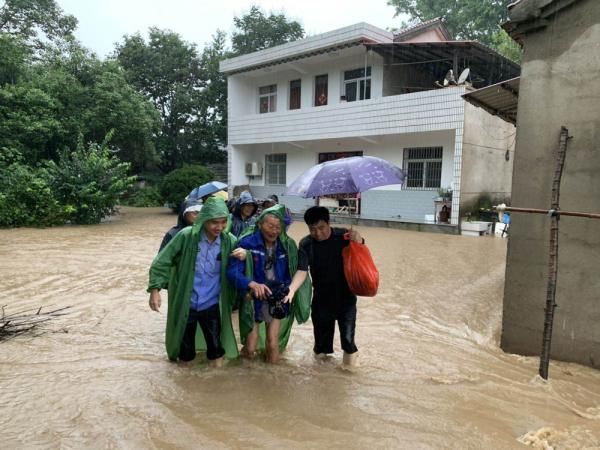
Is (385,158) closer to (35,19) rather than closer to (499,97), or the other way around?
(499,97)

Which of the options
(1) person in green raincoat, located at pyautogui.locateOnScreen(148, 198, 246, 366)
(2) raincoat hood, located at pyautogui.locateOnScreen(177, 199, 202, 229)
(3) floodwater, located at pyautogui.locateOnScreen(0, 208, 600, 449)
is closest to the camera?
(3) floodwater, located at pyautogui.locateOnScreen(0, 208, 600, 449)

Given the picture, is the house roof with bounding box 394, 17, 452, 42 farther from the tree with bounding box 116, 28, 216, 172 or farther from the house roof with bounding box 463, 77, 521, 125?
the tree with bounding box 116, 28, 216, 172

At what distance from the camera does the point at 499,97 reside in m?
6.83

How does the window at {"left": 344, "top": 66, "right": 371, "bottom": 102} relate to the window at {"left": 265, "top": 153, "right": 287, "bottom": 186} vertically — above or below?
above

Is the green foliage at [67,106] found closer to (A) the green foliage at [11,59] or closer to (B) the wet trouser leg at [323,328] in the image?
(A) the green foliage at [11,59]

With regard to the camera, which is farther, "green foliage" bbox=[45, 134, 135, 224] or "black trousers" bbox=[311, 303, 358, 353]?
"green foliage" bbox=[45, 134, 135, 224]

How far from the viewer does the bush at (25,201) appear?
13859 mm

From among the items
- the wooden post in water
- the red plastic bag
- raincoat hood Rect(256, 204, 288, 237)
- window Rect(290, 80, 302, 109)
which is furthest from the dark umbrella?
window Rect(290, 80, 302, 109)

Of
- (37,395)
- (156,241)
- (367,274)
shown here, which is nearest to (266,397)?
(367,274)

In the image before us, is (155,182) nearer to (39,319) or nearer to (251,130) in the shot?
(251,130)

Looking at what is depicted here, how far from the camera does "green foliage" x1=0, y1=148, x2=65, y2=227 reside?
13.9m

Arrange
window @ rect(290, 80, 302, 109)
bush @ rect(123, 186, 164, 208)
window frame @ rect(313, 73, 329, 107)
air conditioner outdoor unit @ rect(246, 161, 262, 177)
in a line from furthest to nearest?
bush @ rect(123, 186, 164, 208) → air conditioner outdoor unit @ rect(246, 161, 262, 177) → window @ rect(290, 80, 302, 109) → window frame @ rect(313, 73, 329, 107)

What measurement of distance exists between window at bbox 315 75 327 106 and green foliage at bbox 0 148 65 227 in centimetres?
1048

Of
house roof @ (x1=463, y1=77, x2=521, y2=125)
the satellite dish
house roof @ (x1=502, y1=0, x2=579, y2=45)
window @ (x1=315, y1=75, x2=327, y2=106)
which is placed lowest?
house roof @ (x1=463, y1=77, x2=521, y2=125)
